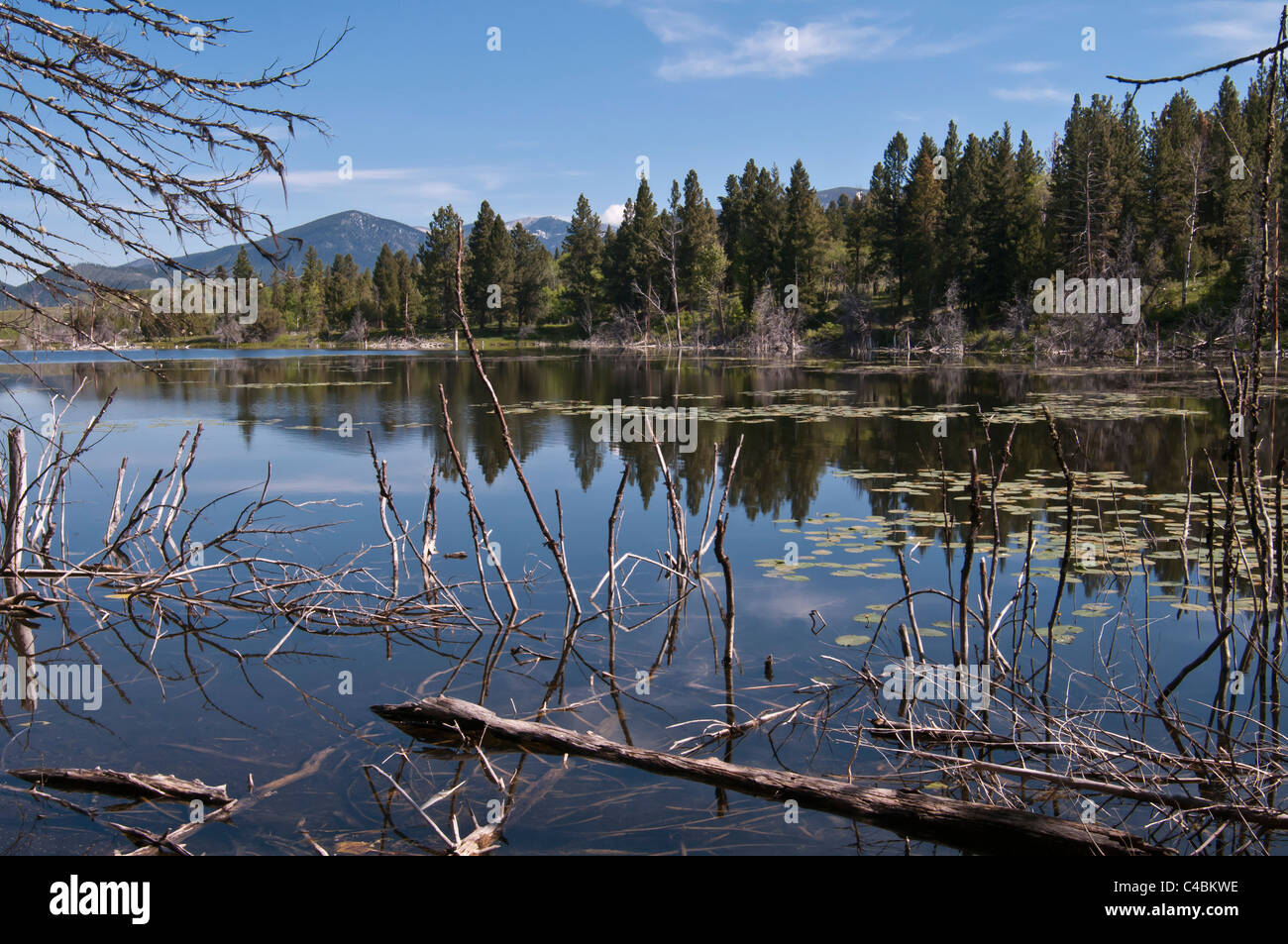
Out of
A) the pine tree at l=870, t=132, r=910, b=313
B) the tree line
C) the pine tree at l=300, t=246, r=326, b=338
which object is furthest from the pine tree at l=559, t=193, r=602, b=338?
the pine tree at l=300, t=246, r=326, b=338

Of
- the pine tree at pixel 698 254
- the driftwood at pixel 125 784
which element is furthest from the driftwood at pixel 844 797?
the pine tree at pixel 698 254

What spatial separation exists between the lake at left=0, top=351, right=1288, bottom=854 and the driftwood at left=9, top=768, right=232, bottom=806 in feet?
0.28

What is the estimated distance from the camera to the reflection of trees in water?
14.1 metres

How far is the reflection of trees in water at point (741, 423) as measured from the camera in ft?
46.2

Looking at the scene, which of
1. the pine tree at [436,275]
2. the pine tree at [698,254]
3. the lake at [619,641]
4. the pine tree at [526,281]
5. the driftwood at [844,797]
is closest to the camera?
the driftwood at [844,797]

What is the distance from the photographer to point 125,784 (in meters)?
4.83

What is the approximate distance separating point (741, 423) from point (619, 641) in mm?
13926

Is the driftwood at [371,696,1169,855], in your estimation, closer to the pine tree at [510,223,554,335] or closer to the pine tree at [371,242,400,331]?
the pine tree at [510,223,554,335]

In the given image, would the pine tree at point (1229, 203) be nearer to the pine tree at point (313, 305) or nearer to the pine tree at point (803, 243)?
the pine tree at point (803, 243)

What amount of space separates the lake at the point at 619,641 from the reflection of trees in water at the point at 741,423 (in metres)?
0.20

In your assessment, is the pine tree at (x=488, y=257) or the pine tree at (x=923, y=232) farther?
the pine tree at (x=488, y=257)

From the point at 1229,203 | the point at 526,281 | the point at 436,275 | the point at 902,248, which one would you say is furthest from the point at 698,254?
the point at 1229,203

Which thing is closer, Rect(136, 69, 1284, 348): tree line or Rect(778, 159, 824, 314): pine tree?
Rect(136, 69, 1284, 348): tree line

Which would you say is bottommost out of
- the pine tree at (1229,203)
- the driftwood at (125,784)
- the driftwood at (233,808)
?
the driftwood at (233,808)
